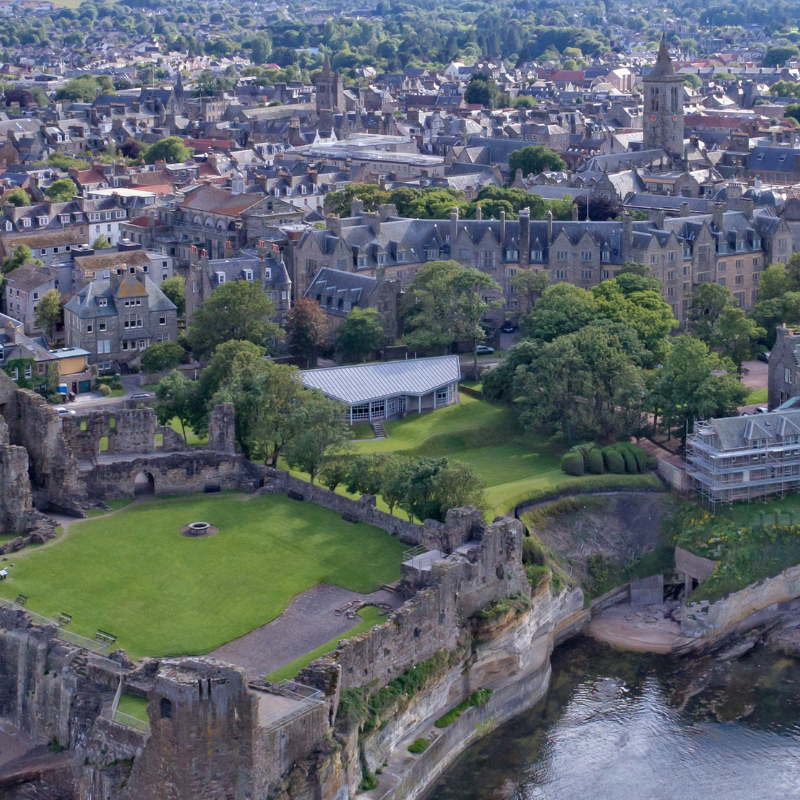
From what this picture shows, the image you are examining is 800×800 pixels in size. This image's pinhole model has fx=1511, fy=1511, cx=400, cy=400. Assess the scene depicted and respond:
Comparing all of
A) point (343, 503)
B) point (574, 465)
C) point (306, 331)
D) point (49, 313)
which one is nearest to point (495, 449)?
point (574, 465)

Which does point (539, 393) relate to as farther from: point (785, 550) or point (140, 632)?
point (140, 632)

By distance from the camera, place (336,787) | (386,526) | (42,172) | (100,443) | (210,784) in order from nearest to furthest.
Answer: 1. (210,784)
2. (336,787)
3. (386,526)
4. (100,443)
5. (42,172)

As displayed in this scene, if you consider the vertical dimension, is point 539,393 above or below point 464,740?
above

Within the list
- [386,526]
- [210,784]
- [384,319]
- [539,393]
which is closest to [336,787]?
[210,784]

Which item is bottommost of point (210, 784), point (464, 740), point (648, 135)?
point (464, 740)

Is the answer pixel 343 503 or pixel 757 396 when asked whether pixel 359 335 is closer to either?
pixel 757 396

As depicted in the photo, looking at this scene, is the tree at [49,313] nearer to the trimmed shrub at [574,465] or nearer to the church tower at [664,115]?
the trimmed shrub at [574,465]
